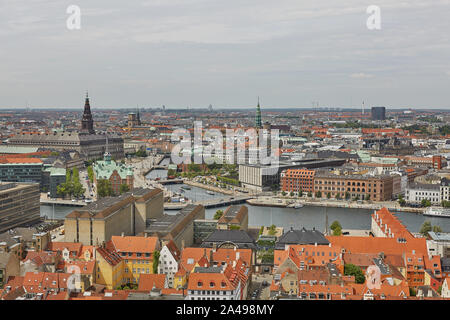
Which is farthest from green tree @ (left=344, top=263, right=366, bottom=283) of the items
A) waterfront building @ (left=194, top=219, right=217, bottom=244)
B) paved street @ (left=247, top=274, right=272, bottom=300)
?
waterfront building @ (left=194, top=219, right=217, bottom=244)

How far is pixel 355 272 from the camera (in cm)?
762

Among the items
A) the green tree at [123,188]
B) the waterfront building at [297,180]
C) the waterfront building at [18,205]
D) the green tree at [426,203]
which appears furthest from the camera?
the waterfront building at [297,180]

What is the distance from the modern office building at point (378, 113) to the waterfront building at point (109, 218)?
55.1 metres

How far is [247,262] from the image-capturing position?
8.07 m

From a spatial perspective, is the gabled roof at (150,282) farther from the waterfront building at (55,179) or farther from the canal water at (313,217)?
the waterfront building at (55,179)

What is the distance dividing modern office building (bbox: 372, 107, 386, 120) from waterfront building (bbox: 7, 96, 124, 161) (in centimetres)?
3946

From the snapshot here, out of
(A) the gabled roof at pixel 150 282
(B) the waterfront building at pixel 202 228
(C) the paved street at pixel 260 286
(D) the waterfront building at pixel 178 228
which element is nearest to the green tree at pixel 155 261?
(D) the waterfront building at pixel 178 228

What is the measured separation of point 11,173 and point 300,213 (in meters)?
8.67

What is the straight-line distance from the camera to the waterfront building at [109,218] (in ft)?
30.3

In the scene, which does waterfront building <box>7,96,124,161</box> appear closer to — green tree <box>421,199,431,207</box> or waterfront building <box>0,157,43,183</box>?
waterfront building <box>0,157,43,183</box>

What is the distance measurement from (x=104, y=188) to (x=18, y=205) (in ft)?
16.6

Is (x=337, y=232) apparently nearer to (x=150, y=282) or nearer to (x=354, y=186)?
(x=150, y=282)

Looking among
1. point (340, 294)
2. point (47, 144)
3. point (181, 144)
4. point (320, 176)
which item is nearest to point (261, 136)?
point (181, 144)

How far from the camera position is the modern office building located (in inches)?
2501
